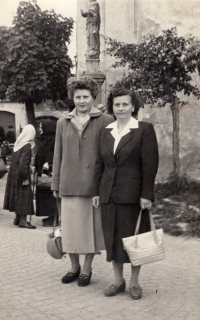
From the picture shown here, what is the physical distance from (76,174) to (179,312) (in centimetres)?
154

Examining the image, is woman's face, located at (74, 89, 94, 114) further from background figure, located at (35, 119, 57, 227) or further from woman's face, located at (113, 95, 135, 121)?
A: background figure, located at (35, 119, 57, 227)

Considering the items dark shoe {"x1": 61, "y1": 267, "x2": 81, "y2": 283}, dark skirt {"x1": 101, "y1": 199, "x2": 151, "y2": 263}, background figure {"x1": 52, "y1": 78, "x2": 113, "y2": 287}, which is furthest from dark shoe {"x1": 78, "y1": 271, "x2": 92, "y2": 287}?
dark skirt {"x1": 101, "y1": 199, "x2": 151, "y2": 263}

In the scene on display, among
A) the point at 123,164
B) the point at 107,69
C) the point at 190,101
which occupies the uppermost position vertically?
the point at 107,69

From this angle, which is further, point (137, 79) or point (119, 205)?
point (137, 79)

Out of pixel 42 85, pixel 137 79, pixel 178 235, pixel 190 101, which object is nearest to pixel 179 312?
pixel 178 235

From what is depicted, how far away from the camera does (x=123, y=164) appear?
445 cm

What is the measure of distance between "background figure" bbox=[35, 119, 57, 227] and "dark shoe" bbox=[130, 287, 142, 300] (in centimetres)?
384

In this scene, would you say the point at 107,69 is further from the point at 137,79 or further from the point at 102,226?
the point at 102,226

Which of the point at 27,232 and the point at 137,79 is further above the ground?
the point at 137,79

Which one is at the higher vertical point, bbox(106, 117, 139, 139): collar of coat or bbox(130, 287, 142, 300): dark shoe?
bbox(106, 117, 139, 139): collar of coat

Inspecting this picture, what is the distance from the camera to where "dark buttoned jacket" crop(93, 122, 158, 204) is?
14.3 feet

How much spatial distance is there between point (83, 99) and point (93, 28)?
10182 millimetres

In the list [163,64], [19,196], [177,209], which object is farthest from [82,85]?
[163,64]

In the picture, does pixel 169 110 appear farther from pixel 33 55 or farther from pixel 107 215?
pixel 33 55
